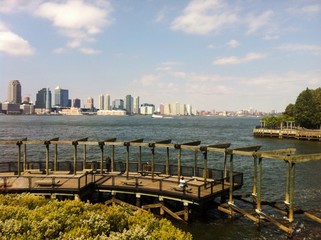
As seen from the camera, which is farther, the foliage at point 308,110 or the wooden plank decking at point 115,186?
the foliage at point 308,110

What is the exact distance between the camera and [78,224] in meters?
11.9

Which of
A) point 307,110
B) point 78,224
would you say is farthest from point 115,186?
point 307,110

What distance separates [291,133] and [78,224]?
98722 millimetres

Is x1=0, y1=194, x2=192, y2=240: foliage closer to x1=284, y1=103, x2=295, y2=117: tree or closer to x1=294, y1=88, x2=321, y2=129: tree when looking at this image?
x1=294, y1=88, x2=321, y2=129: tree

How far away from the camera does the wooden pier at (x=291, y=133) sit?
9481cm

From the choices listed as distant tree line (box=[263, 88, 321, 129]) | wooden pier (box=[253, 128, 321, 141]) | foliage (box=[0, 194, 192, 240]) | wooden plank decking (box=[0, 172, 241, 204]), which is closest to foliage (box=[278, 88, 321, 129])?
distant tree line (box=[263, 88, 321, 129])

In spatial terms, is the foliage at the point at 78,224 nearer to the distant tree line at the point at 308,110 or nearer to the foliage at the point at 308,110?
the distant tree line at the point at 308,110

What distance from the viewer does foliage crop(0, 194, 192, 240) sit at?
10.7 meters

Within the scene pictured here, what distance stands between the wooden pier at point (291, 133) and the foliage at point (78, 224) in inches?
3605

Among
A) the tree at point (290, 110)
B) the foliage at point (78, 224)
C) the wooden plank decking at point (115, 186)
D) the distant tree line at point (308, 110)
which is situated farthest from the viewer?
the tree at point (290, 110)

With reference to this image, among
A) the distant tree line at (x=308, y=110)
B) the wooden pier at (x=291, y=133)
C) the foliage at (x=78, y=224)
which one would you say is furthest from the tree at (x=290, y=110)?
the foliage at (x=78, y=224)

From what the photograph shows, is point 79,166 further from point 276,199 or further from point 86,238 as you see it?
point 86,238

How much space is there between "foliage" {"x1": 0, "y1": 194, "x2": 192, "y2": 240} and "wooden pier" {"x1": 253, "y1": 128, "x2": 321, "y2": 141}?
91.6 m

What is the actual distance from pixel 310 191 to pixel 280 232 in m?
15.2
